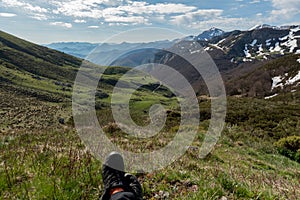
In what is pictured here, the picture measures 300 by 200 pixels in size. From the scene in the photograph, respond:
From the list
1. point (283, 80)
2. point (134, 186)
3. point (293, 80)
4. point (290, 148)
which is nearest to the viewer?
point (134, 186)

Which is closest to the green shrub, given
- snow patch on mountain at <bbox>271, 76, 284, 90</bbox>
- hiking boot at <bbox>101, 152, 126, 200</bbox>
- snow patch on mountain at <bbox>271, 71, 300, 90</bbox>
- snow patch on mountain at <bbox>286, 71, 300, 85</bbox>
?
hiking boot at <bbox>101, 152, 126, 200</bbox>

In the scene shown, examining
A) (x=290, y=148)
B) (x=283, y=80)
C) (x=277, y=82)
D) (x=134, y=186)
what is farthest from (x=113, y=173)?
(x=277, y=82)

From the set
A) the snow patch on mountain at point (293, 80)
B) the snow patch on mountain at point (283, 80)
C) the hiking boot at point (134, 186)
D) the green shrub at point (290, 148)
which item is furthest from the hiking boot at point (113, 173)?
the snow patch on mountain at point (293, 80)

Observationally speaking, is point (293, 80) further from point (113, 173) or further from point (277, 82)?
point (113, 173)

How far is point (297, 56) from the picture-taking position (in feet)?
310

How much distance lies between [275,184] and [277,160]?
997cm

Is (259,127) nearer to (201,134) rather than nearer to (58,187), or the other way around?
(201,134)

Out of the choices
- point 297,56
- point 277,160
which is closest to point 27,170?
point 277,160

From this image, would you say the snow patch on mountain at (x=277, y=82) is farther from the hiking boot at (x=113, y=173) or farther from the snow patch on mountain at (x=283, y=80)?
the hiking boot at (x=113, y=173)

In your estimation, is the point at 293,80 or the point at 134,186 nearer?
the point at 134,186

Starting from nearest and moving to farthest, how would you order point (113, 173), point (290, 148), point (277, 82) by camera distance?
point (113, 173), point (290, 148), point (277, 82)

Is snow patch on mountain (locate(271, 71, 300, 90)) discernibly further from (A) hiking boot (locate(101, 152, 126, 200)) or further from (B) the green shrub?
(A) hiking boot (locate(101, 152, 126, 200))

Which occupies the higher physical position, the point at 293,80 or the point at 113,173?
the point at 113,173

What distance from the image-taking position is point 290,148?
56.2ft
